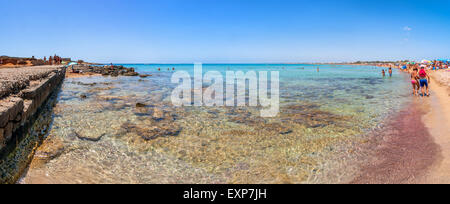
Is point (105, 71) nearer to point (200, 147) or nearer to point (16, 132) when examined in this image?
point (16, 132)

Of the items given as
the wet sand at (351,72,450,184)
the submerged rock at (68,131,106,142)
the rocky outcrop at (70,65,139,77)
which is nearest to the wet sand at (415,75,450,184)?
the wet sand at (351,72,450,184)

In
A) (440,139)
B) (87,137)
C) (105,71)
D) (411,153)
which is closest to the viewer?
(411,153)

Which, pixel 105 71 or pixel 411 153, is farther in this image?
pixel 105 71

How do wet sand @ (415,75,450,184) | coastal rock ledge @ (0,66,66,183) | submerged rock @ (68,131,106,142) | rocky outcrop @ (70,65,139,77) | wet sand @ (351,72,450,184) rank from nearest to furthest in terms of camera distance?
1. wet sand @ (415,75,450,184)
2. wet sand @ (351,72,450,184)
3. coastal rock ledge @ (0,66,66,183)
4. submerged rock @ (68,131,106,142)
5. rocky outcrop @ (70,65,139,77)

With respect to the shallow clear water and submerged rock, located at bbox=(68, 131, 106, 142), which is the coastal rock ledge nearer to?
the shallow clear water

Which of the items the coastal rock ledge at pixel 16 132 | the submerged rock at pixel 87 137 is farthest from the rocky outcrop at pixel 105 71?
the submerged rock at pixel 87 137

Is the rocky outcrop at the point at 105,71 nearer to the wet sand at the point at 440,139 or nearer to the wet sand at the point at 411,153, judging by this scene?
the wet sand at the point at 411,153

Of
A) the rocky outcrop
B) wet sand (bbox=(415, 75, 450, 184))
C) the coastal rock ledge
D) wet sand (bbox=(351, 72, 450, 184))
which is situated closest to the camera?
wet sand (bbox=(415, 75, 450, 184))

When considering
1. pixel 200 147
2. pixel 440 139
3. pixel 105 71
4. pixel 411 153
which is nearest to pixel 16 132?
pixel 200 147

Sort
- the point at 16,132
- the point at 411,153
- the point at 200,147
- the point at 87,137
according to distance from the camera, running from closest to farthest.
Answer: the point at 411,153 < the point at 16,132 < the point at 200,147 < the point at 87,137
